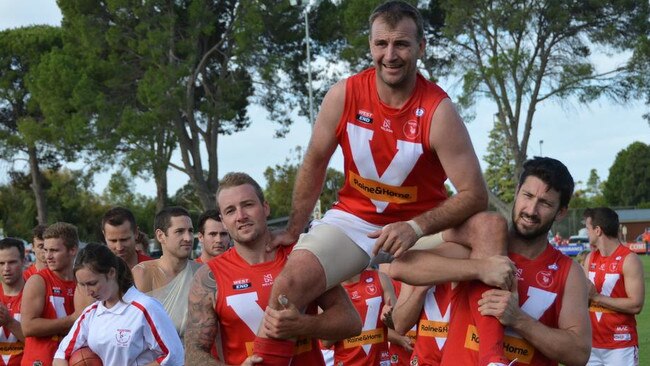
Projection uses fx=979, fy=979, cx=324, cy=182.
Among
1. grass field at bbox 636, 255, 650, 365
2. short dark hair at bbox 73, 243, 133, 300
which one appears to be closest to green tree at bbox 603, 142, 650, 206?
grass field at bbox 636, 255, 650, 365

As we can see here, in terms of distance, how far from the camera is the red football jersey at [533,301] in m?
4.98

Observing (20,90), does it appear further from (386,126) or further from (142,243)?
(386,126)

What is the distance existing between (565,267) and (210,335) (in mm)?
1887

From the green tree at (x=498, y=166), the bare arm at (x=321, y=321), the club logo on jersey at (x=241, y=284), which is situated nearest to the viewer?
the bare arm at (x=321, y=321)

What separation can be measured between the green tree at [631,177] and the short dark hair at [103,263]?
9250 cm

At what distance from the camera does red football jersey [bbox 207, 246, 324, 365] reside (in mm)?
5215

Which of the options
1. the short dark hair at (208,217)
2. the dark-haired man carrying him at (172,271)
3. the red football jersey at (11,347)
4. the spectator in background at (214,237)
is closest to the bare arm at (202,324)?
the dark-haired man carrying him at (172,271)

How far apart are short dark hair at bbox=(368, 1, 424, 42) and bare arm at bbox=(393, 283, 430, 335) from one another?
5.29ft

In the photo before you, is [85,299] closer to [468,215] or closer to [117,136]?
[468,215]

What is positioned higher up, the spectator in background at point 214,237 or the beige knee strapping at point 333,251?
the spectator in background at point 214,237

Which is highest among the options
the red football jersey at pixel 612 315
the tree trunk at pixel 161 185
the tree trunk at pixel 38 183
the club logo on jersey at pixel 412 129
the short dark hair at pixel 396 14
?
the tree trunk at pixel 38 183

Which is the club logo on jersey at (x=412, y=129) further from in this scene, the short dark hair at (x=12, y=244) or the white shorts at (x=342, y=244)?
the short dark hair at (x=12, y=244)

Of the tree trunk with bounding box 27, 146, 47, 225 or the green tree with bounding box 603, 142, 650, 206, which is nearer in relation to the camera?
the tree trunk with bounding box 27, 146, 47, 225

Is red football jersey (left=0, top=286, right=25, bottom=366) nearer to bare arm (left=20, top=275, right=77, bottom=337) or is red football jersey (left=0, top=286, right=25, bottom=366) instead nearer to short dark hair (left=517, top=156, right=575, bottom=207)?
bare arm (left=20, top=275, right=77, bottom=337)
